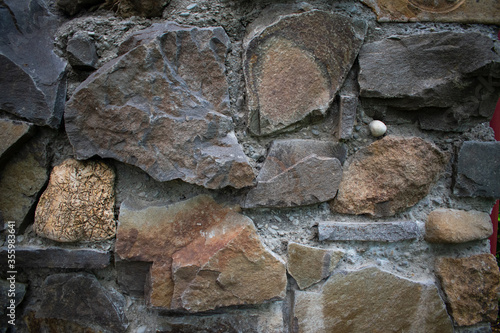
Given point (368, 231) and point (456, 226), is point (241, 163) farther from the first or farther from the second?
point (456, 226)

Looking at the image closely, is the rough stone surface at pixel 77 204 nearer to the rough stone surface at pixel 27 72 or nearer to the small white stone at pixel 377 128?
the rough stone surface at pixel 27 72

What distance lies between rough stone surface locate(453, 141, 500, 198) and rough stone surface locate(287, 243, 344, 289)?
0.44 m

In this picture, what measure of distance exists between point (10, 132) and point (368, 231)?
3.17ft

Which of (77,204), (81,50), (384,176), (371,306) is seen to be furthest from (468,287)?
(81,50)

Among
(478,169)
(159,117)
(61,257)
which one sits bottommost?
(478,169)

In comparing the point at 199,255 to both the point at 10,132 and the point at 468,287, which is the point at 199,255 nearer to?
the point at 10,132

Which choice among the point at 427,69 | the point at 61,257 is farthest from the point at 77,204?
the point at 427,69

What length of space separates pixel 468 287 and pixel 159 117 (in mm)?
968

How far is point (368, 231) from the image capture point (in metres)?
0.83

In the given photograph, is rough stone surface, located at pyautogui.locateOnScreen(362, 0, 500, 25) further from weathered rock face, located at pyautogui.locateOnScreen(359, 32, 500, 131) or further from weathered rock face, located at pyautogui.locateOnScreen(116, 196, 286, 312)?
weathered rock face, located at pyautogui.locateOnScreen(116, 196, 286, 312)

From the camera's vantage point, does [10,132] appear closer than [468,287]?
Yes

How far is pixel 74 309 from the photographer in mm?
803

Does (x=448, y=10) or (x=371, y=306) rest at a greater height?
(x=448, y=10)

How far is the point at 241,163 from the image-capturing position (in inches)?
28.6
